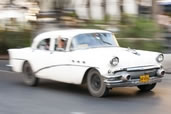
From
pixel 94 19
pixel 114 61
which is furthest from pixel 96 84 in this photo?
pixel 94 19

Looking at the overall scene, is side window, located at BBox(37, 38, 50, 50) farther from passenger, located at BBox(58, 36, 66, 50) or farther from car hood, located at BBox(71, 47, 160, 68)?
car hood, located at BBox(71, 47, 160, 68)

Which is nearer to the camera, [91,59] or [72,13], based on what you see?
[91,59]

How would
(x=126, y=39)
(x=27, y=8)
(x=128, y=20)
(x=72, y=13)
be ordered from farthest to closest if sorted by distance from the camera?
(x=27, y=8)
(x=72, y=13)
(x=128, y=20)
(x=126, y=39)

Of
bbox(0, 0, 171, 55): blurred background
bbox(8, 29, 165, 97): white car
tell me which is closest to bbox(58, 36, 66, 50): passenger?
bbox(8, 29, 165, 97): white car

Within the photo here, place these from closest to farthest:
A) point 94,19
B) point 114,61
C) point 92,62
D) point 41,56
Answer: point 114,61, point 92,62, point 41,56, point 94,19

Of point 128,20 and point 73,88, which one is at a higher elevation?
point 128,20

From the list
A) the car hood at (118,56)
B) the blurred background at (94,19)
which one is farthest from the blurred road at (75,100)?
the blurred background at (94,19)

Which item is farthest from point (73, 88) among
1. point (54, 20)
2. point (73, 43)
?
point (54, 20)

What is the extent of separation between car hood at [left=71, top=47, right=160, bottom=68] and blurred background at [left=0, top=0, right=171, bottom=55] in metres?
6.02

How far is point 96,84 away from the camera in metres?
10.4

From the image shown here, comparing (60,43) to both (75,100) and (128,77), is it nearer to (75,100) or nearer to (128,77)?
(75,100)

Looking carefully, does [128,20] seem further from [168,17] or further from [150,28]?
[168,17]

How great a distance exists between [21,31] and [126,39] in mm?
5896

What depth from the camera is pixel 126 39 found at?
55.1 feet
